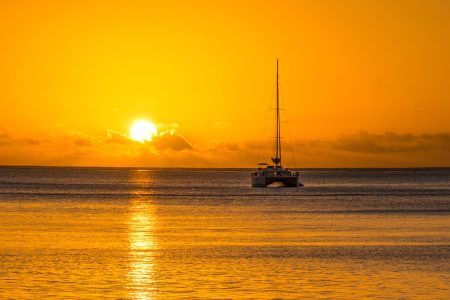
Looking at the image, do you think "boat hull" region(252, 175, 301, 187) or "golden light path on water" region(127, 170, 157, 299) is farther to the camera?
"boat hull" region(252, 175, 301, 187)

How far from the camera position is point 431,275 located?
120 ft

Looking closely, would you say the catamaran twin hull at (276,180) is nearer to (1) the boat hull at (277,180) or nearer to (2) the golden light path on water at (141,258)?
(1) the boat hull at (277,180)

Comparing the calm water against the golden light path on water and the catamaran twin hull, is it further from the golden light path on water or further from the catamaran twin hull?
the catamaran twin hull

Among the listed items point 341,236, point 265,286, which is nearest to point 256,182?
point 341,236

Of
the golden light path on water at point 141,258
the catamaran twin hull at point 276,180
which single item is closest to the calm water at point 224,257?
the golden light path on water at point 141,258

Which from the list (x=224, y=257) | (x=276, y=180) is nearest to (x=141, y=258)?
(x=224, y=257)

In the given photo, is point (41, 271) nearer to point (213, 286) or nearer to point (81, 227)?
point (213, 286)

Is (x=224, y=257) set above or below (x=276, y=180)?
below

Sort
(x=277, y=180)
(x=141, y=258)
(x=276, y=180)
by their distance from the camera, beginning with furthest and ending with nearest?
(x=277, y=180) < (x=276, y=180) < (x=141, y=258)

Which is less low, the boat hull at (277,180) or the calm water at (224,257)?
the boat hull at (277,180)

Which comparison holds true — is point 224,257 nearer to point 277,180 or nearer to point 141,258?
point 141,258

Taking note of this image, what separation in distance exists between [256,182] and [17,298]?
11959cm

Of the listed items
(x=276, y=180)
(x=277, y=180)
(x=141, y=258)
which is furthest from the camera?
(x=277, y=180)

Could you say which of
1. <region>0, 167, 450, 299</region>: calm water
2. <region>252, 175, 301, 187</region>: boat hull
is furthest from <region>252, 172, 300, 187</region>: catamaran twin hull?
<region>0, 167, 450, 299</region>: calm water
